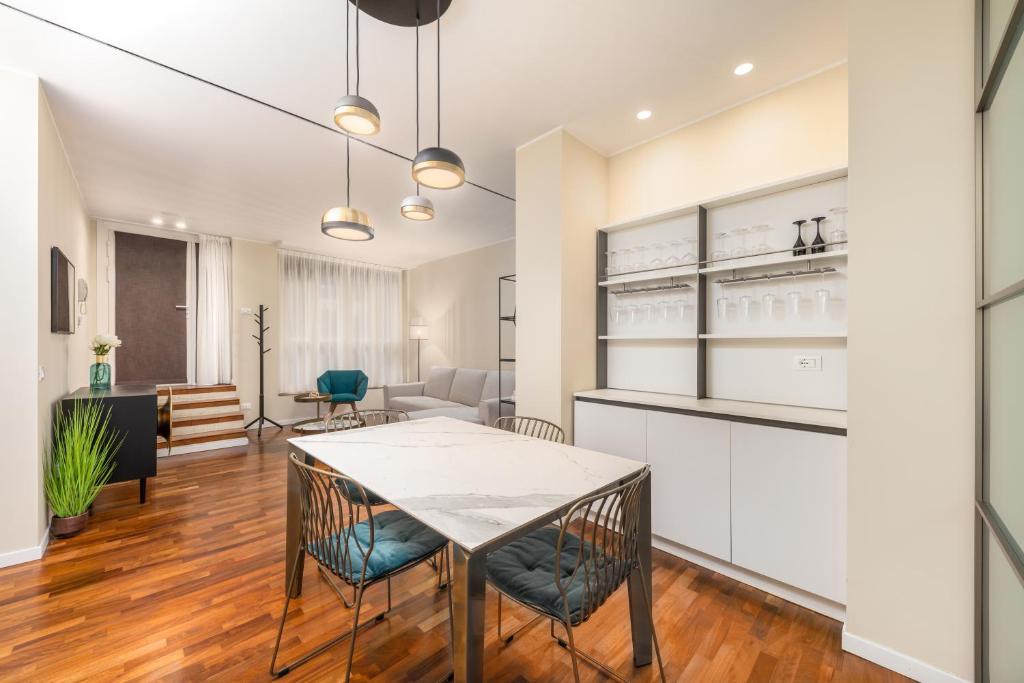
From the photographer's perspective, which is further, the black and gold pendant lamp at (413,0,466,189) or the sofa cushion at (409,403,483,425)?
the sofa cushion at (409,403,483,425)

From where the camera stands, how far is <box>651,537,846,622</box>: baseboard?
6.26 feet

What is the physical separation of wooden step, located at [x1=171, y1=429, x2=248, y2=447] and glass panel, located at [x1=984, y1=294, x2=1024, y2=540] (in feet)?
21.0

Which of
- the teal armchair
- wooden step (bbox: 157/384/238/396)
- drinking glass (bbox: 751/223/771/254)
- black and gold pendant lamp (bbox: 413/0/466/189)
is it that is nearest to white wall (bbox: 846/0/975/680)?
drinking glass (bbox: 751/223/771/254)

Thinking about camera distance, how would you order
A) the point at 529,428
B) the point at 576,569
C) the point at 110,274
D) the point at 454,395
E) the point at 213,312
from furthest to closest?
the point at 454,395
the point at 213,312
the point at 110,274
the point at 529,428
the point at 576,569

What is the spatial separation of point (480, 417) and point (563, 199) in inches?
109

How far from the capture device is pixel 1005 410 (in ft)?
3.94

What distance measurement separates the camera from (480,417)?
479cm

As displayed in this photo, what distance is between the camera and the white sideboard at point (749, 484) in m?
1.89

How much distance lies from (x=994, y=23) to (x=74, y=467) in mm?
4875

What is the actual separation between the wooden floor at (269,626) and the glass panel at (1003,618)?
0.43 m

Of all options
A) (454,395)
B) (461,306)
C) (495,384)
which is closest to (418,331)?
(461,306)

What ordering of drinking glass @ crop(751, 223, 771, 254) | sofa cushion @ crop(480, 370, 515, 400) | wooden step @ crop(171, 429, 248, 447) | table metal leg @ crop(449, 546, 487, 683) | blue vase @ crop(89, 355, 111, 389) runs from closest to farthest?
table metal leg @ crop(449, 546, 487, 683)
drinking glass @ crop(751, 223, 771, 254)
blue vase @ crop(89, 355, 111, 389)
wooden step @ crop(171, 429, 248, 447)
sofa cushion @ crop(480, 370, 515, 400)

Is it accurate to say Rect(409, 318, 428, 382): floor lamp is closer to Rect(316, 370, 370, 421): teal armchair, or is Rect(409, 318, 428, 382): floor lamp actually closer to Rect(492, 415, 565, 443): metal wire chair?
Rect(316, 370, 370, 421): teal armchair

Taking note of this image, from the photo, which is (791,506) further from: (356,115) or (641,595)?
(356,115)
